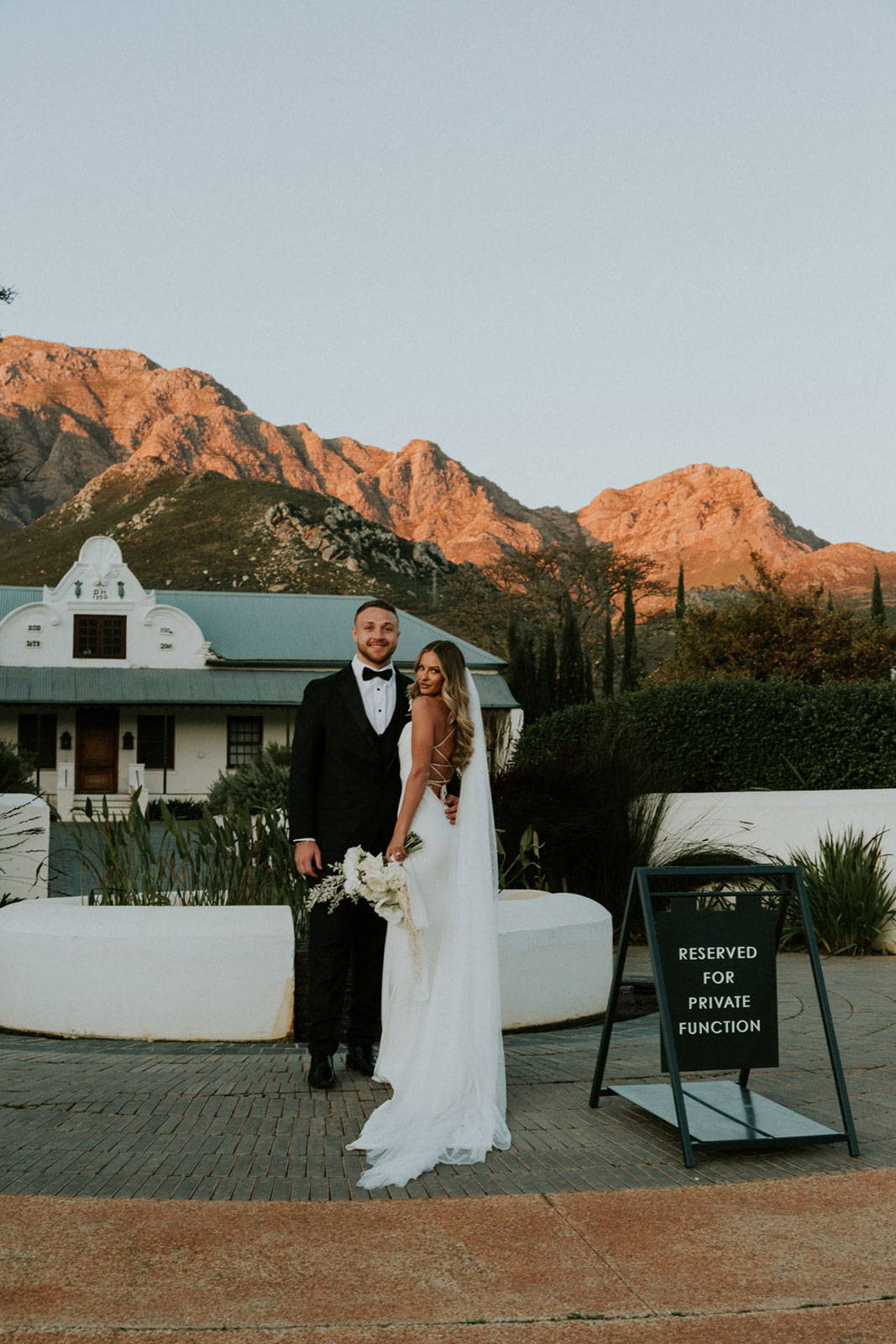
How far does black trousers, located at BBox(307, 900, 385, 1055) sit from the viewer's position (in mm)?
5474

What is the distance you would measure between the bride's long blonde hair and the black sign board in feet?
3.57

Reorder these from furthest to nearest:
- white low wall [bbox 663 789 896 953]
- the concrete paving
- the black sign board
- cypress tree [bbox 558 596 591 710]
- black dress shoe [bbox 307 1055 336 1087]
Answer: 1. cypress tree [bbox 558 596 591 710]
2. white low wall [bbox 663 789 896 953]
3. black dress shoe [bbox 307 1055 336 1087]
4. the black sign board
5. the concrete paving

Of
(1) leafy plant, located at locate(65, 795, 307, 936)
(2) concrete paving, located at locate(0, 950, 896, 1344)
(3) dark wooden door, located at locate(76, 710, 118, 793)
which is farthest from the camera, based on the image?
(3) dark wooden door, located at locate(76, 710, 118, 793)

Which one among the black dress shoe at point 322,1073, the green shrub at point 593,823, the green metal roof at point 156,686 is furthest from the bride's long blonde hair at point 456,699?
the green metal roof at point 156,686

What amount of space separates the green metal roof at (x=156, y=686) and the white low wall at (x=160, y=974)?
25742 mm

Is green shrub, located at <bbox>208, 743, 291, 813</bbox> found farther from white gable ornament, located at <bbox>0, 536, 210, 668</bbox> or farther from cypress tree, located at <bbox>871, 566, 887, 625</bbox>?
cypress tree, located at <bbox>871, 566, 887, 625</bbox>

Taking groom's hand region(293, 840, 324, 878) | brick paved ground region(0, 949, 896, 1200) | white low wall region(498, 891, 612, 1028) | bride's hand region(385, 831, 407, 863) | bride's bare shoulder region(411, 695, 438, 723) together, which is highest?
bride's bare shoulder region(411, 695, 438, 723)

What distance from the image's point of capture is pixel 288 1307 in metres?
3.13

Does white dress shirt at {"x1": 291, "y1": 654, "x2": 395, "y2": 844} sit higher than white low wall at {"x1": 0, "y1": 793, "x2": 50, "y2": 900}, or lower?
higher

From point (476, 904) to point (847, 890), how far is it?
558cm

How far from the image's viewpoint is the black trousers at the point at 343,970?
18.0ft

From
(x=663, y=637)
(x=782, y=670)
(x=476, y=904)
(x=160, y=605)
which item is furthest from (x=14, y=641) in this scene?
(x=663, y=637)

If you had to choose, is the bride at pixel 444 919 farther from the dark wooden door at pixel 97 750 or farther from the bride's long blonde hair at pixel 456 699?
the dark wooden door at pixel 97 750

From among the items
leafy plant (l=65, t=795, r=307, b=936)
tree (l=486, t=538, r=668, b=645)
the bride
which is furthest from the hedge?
tree (l=486, t=538, r=668, b=645)
